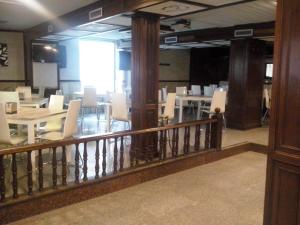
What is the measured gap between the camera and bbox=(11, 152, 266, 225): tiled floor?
110 inches

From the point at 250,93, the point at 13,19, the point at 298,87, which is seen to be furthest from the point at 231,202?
the point at 13,19

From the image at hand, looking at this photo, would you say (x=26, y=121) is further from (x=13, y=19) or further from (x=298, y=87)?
(x=13, y=19)

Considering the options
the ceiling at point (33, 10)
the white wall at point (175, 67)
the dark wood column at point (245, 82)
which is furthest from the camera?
the white wall at point (175, 67)

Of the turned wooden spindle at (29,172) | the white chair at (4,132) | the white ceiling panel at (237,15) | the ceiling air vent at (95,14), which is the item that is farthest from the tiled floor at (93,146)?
the white ceiling panel at (237,15)

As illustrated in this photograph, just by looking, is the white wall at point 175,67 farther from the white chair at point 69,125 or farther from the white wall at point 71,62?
the white chair at point 69,125

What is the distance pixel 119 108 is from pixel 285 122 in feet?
12.5

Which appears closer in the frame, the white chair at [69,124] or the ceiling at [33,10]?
the white chair at [69,124]

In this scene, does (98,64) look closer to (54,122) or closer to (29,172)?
(54,122)

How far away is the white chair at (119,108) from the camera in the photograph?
211 inches

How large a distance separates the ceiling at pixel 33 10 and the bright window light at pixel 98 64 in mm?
2764

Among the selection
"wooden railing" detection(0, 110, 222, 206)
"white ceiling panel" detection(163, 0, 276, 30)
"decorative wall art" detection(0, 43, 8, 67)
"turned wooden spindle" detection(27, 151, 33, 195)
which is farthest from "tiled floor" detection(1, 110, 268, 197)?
"decorative wall art" detection(0, 43, 8, 67)

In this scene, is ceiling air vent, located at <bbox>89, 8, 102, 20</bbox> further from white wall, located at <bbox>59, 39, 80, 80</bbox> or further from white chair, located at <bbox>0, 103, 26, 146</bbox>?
white wall, located at <bbox>59, 39, 80, 80</bbox>

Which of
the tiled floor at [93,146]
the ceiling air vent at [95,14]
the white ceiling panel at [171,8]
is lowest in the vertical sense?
the tiled floor at [93,146]

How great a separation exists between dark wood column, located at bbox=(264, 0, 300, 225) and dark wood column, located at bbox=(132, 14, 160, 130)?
2.55 m
